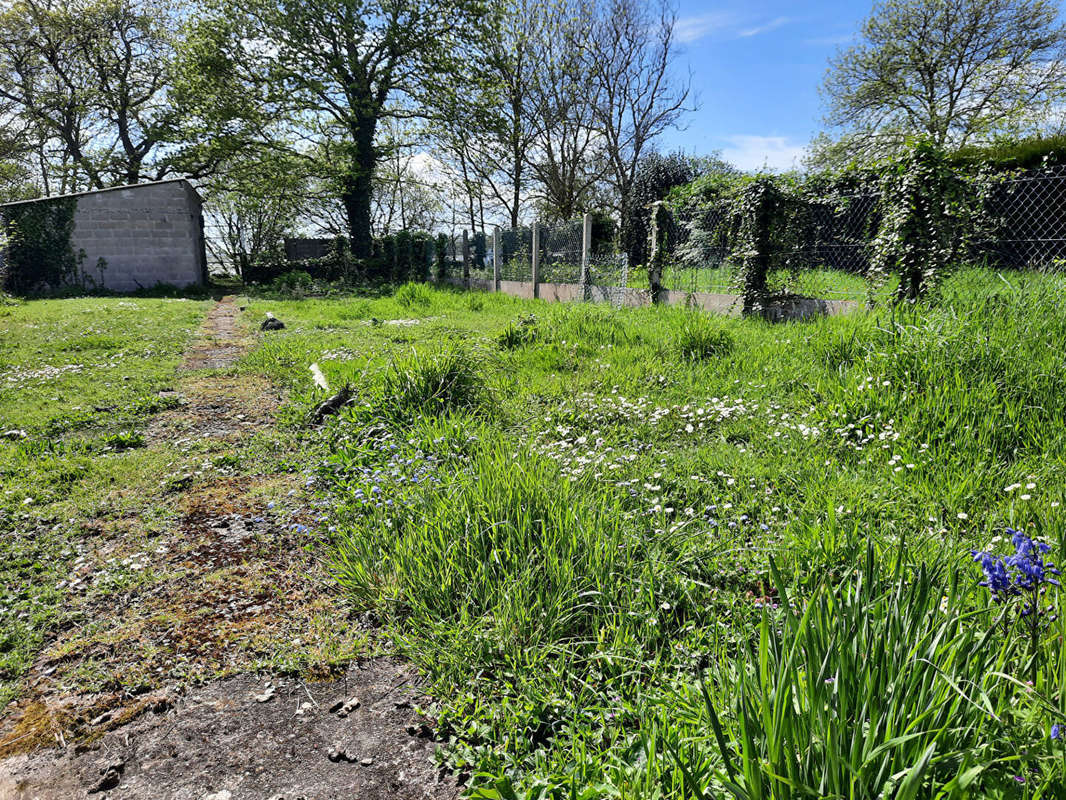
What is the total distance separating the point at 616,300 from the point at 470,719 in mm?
10383

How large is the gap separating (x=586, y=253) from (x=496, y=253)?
5151 millimetres

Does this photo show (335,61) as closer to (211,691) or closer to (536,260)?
(536,260)

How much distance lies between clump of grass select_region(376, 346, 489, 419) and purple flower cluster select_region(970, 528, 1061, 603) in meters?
3.26

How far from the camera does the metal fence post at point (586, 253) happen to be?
12.2 metres

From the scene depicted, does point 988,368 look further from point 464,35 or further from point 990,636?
point 464,35

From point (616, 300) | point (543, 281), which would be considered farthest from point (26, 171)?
point (616, 300)

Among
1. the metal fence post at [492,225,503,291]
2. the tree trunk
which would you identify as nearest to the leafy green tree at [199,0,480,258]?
the tree trunk

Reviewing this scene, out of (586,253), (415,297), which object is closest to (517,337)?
(586,253)

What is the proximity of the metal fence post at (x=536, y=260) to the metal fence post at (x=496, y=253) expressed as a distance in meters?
2.55

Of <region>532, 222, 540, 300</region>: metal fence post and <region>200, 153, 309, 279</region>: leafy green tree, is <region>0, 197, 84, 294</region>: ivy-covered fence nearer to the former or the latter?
<region>200, 153, 309, 279</region>: leafy green tree

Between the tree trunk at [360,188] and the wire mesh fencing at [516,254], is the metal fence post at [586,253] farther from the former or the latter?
the tree trunk at [360,188]

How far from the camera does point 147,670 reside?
6.53ft

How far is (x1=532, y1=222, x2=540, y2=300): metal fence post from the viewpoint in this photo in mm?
14289

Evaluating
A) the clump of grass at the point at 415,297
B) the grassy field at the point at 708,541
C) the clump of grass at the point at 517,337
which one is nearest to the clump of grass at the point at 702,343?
the grassy field at the point at 708,541
